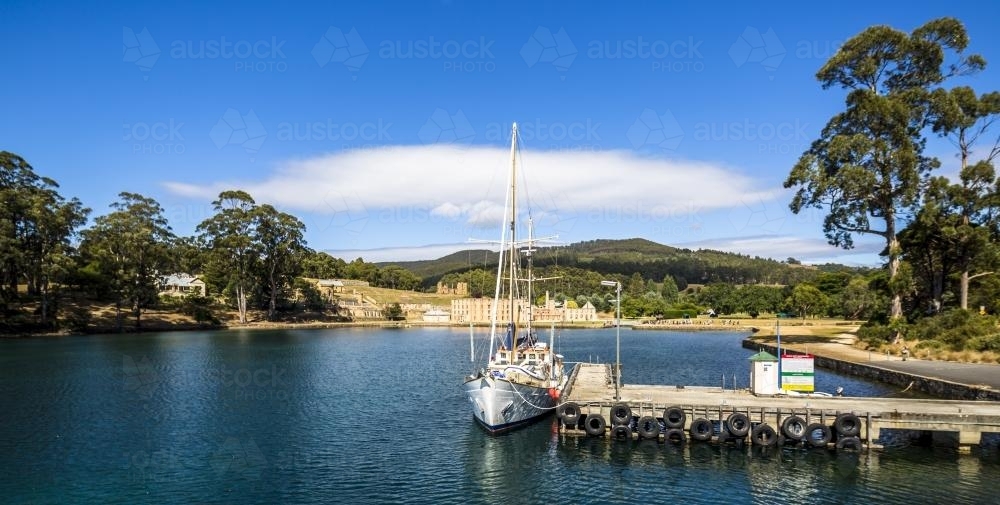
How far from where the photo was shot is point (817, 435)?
30922mm

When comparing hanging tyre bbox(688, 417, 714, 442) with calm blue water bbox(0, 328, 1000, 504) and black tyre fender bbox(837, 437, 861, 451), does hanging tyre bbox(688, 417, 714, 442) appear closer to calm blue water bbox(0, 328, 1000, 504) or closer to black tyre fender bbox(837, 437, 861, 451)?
calm blue water bbox(0, 328, 1000, 504)

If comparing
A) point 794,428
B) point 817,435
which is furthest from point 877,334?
point 794,428

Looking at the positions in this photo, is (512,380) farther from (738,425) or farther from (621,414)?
(738,425)

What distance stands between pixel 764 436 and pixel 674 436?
4.34 metres

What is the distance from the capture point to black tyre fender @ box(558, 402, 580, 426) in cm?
3378

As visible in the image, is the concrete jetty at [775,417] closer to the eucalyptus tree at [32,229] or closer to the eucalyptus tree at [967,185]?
the eucalyptus tree at [967,185]

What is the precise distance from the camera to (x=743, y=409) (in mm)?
32156

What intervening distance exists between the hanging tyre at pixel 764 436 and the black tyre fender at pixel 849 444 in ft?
9.56

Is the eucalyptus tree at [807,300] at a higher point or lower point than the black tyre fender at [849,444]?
higher

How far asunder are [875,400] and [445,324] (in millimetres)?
149184

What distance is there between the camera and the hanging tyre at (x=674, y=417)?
106ft

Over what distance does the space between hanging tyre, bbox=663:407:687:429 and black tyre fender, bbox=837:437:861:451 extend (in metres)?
7.27

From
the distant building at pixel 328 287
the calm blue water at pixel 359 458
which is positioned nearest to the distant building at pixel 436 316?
the distant building at pixel 328 287

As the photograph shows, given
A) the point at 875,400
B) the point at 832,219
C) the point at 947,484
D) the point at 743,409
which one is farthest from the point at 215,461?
the point at 832,219
